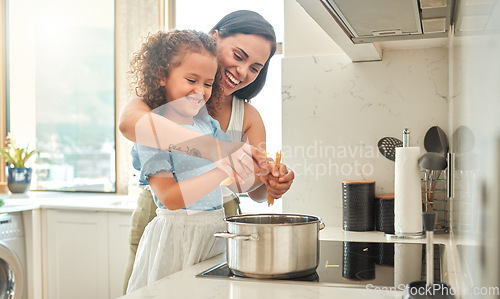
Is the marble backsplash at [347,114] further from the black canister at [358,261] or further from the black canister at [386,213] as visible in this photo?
the black canister at [358,261]

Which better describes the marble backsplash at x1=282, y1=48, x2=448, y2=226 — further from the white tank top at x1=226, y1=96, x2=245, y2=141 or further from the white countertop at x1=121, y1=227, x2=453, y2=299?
the white countertop at x1=121, y1=227, x2=453, y2=299

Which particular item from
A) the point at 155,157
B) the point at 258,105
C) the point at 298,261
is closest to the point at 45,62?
the point at 258,105

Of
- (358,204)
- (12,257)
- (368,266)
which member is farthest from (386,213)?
(12,257)

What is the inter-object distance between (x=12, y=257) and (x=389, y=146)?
198 centimetres

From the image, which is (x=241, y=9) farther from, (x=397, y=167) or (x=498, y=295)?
(x=498, y=295)

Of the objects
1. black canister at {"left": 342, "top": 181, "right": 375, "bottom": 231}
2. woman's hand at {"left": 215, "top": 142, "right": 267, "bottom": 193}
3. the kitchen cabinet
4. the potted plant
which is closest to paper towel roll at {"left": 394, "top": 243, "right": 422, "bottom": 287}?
black canister at {"left": 342, "top": 181, "right": 375, "bottom": 231}

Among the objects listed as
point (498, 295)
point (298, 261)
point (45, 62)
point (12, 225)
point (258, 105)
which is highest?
point (45, 62)

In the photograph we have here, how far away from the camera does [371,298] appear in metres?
0.85

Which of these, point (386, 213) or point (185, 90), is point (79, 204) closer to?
point (185, 90)

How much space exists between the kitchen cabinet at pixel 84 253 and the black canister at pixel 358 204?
4.04 feet

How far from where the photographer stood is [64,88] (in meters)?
3.28

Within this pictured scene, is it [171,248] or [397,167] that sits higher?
[397,167]

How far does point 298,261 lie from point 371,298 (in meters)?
0.17

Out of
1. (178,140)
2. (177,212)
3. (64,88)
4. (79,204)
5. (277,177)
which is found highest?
(64,88)
